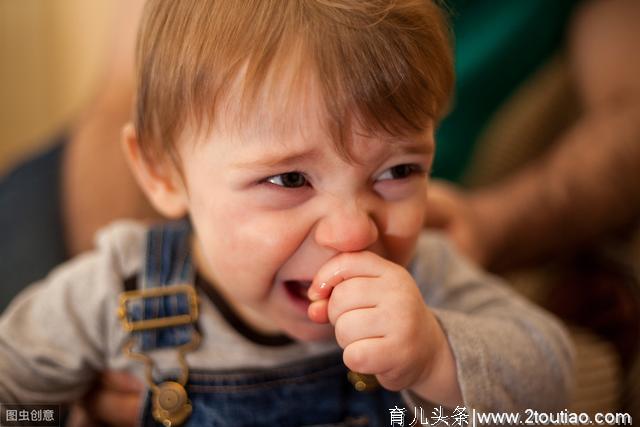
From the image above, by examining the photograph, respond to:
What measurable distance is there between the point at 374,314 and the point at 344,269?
47 mm

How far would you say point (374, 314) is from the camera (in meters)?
0.58

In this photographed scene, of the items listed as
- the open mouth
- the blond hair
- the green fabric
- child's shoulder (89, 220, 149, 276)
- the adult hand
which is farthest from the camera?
the green fabric

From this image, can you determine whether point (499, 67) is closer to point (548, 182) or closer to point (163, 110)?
point (548, 182)

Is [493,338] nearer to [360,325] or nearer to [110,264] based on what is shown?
[360,325]

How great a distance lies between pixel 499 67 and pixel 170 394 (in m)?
0.85

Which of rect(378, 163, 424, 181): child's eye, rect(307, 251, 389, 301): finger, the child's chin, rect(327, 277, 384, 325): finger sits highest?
rect(378, 163, 424, 181): child's eye

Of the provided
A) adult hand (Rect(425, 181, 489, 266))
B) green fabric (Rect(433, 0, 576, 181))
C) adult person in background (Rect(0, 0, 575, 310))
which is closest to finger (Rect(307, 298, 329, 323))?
adult hand (Rect(425, 181, 489, 266))

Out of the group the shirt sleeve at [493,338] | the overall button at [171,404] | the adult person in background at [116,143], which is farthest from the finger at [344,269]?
the adult person in background at [116,143]

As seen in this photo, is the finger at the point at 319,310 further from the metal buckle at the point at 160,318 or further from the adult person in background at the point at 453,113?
the adult person in background at the point at 453,113

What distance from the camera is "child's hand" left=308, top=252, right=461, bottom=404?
1.90ft

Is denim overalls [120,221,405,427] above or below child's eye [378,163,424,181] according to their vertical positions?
below

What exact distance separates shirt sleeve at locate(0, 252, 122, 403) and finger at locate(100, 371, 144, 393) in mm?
26

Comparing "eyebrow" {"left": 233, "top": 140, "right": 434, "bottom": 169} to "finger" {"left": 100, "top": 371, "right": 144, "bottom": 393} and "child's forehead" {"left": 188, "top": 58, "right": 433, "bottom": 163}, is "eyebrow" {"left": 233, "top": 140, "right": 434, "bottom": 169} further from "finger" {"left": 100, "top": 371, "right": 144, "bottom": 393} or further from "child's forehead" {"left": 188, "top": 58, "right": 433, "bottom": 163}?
"finger" {"left": 100, "top": 371, "right": 144, "bottom": 393}

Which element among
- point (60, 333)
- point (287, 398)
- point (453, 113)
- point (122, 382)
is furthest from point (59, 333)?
point (453, 113)
